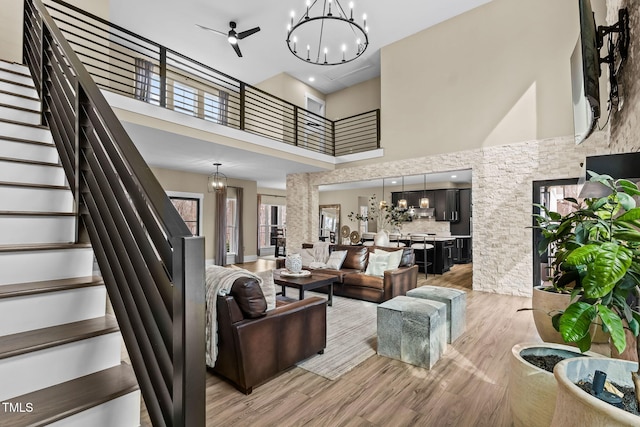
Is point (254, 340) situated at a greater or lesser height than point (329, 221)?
lesser

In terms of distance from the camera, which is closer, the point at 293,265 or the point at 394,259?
the point at 293,265

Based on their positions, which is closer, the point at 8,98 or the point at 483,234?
the point at 8,98

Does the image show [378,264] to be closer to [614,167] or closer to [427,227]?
[614,167]

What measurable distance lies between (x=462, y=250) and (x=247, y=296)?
29.7ft

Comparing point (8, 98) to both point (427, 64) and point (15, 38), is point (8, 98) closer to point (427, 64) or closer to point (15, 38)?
point (15, 38)

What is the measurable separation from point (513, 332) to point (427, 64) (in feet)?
18.7

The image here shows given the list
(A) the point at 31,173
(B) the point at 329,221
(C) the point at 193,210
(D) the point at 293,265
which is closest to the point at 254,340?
(A) the point at 31,173

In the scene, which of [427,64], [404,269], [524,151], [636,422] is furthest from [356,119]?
[636,422]

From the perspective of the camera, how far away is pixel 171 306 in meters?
0.81

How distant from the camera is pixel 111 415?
1056mm

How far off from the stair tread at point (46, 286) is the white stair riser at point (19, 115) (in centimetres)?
161

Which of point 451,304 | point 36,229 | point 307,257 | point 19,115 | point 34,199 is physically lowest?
point 451,304

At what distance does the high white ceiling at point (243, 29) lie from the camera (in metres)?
6.02

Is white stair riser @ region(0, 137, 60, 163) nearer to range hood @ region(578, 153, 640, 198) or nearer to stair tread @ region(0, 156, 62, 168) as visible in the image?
stair tread @ region(0, 156, 62, 168)
